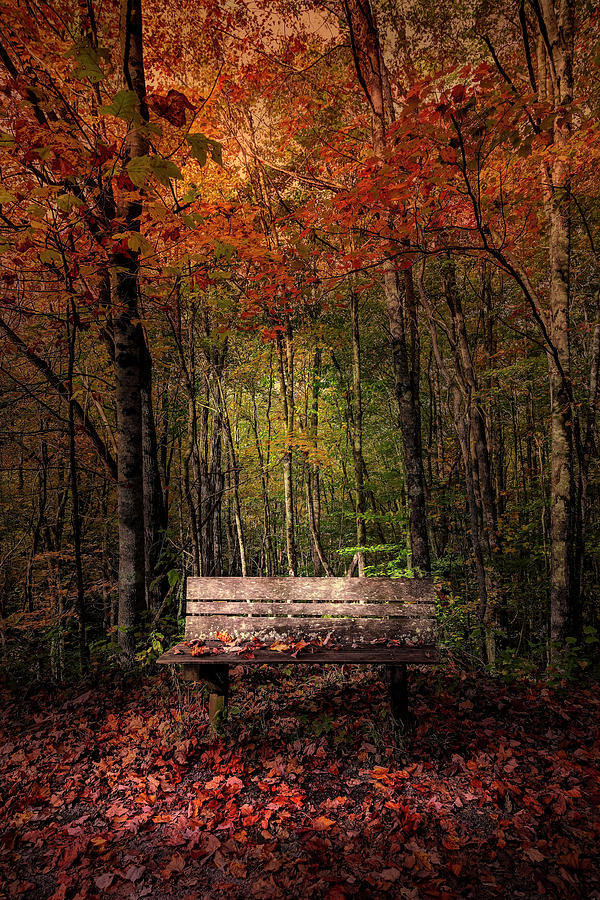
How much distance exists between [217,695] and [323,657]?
96 cm

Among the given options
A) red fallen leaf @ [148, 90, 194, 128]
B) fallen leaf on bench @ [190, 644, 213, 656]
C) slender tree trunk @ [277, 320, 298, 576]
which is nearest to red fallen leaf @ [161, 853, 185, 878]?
fallen leaf on bench @ [190, 644, 213, 656]

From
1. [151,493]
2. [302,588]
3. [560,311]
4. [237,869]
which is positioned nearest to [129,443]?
[151,493]

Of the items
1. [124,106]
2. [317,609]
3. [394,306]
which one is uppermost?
[394,306]

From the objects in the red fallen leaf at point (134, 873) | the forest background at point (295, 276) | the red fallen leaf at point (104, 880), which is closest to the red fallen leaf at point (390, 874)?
the red fallen leaf at point (134, 873)

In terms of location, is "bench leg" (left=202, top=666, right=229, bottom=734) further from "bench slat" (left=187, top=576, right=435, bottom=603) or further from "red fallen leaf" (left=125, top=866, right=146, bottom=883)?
"red fallen leaf" (left=125, top=866, right=146, bottom=883)

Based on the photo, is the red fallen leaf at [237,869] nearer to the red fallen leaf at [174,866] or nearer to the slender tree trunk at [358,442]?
the red fallen leaf at [174,866]

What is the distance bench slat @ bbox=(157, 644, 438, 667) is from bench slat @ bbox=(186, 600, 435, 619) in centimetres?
29

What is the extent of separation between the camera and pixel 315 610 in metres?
3.71

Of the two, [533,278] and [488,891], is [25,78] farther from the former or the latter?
[533,278]

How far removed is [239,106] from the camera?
7.08 metres

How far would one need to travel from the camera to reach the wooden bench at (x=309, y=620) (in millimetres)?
3479

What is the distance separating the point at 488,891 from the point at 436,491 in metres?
9.87

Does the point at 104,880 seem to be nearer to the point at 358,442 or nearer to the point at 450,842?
the point at 450,842

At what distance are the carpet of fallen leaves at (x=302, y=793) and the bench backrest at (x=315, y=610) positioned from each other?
2.29ft
